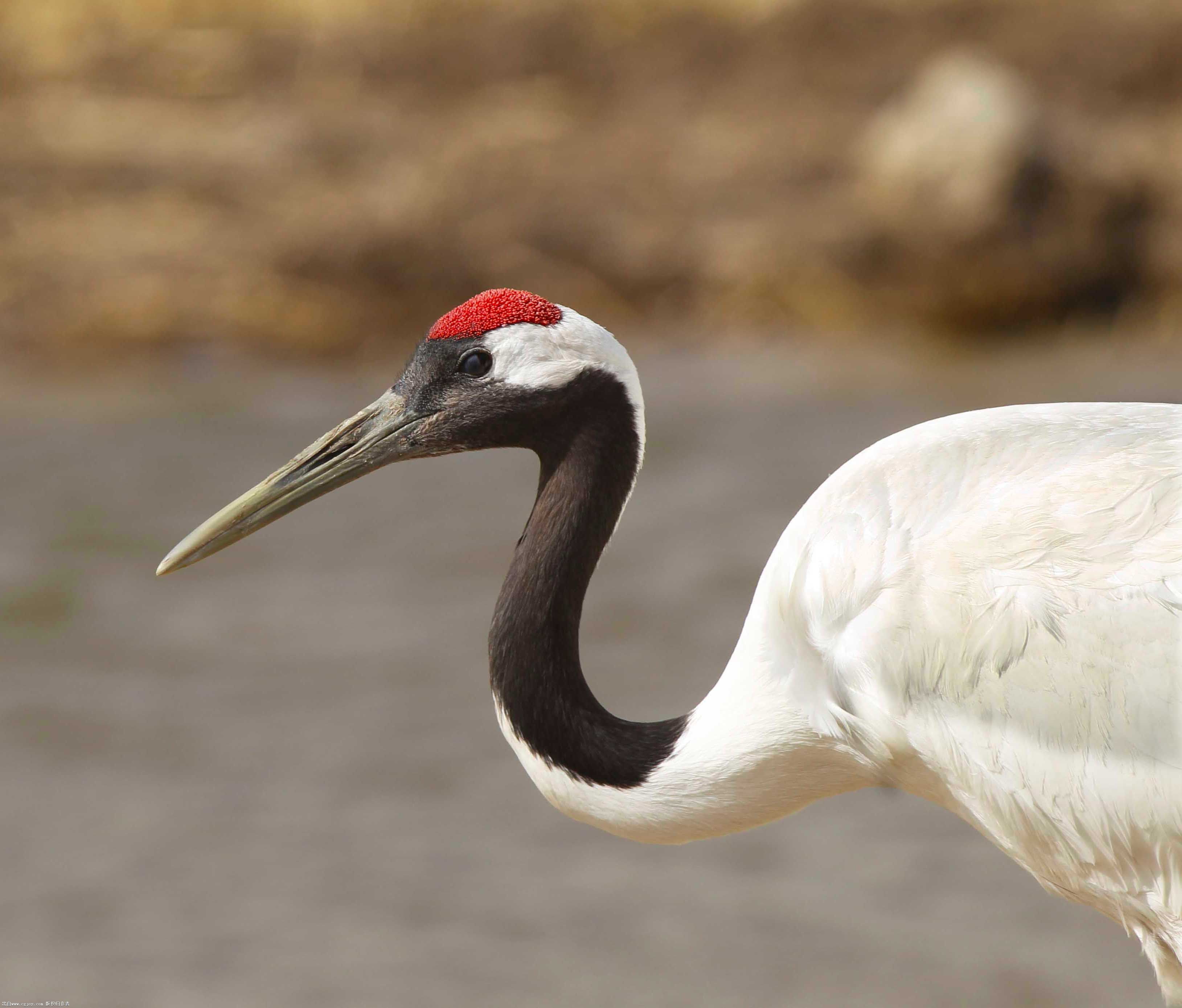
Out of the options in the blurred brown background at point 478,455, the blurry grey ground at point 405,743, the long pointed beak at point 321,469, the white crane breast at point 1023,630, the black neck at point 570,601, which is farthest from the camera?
the blurred brown background at point 478,455

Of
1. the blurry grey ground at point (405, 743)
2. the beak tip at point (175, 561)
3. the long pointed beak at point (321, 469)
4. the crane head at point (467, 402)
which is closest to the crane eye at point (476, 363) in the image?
the crane head at point (467, 402)

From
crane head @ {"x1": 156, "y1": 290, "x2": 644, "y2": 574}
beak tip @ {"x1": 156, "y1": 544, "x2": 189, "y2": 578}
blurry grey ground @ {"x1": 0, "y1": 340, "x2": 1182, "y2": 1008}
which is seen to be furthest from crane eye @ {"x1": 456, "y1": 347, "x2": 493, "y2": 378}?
blurry grey ground @ {"x1": 0, "y1": 340, "x2": 1182, "y2": 1008}

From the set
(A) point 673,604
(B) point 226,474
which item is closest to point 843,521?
(A) point 673,604

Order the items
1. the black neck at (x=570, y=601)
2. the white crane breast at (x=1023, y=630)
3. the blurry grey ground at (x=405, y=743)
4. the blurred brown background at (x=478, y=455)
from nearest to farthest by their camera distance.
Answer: the white crane breast at (x=1023, y=630) → the black neck at (x=570, y=601) → the blurry grey ground at (x=405, y=743) → the blurred brown background at (x=478, y=455)

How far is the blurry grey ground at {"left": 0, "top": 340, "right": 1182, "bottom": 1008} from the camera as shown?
16.5 ft

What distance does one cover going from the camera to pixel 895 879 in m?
5.37

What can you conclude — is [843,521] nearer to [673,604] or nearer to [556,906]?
[556,906]

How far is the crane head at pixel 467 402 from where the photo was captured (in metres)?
2.79

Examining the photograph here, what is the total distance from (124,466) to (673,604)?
309 centimetres

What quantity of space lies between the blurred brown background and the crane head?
2460mm

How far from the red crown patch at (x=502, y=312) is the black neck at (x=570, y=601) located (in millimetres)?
128

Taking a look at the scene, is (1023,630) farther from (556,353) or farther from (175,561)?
Result: (175,561)

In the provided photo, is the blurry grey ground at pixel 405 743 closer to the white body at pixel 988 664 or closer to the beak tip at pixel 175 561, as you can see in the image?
the white body at pixel 988 664

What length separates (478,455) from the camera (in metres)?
9.09
